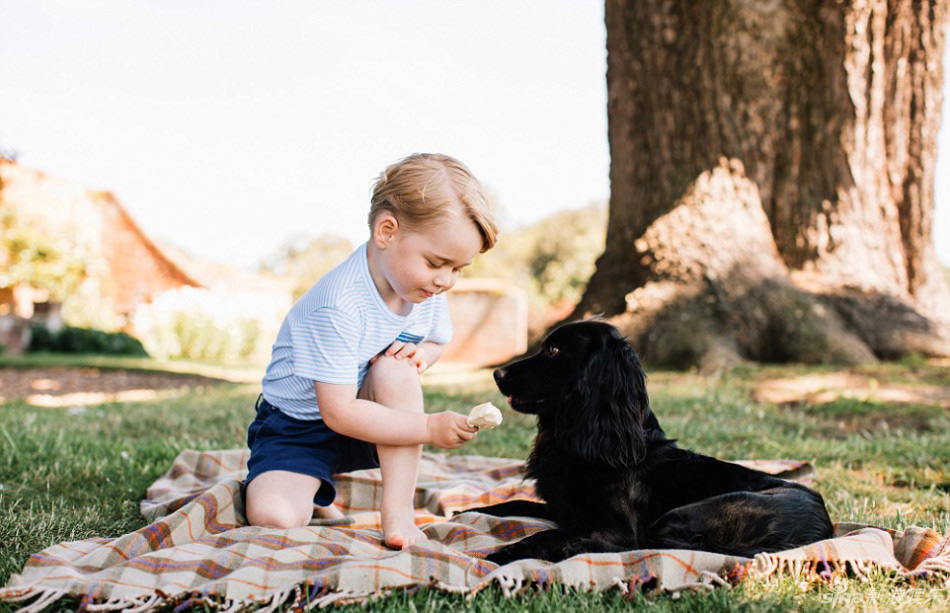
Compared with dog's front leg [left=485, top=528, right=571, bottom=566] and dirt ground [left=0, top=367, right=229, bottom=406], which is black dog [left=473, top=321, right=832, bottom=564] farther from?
dirt ground [left=0, top=367, right=229, bottom=406]

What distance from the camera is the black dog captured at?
2188 mm

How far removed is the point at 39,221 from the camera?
16.0 metres

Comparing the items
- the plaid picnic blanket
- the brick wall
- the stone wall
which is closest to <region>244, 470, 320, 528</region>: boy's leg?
the plaid picnic blanket

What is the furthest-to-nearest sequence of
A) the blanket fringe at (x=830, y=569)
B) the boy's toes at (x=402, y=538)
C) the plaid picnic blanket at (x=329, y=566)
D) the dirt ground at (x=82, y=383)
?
1. the dirt ground at (x=82, y=383)
2. the boy's toes at (x=402, y=538)
3. the blanket fringe at (x=830, y=569)
4. the plaid picnic blanket at (x=329, y=566)

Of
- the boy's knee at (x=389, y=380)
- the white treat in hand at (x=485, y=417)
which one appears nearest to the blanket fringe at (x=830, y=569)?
the white treat in hand at (x=485, y=417)

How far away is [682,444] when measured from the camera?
393 cm

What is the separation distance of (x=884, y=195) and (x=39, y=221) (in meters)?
16.1

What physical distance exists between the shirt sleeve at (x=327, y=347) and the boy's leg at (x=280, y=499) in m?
0.42

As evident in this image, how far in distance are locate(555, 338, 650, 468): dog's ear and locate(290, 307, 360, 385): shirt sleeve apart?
2.44 ft

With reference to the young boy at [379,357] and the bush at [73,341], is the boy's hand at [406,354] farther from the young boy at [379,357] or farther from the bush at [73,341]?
the bush at [73,341]

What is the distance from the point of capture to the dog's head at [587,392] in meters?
2.39

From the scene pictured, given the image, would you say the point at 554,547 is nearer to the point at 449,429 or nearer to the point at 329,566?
the point at 449,429

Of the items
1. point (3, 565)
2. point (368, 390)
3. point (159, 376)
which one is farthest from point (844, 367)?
point (159, 376)

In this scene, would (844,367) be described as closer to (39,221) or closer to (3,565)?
(3,565)
